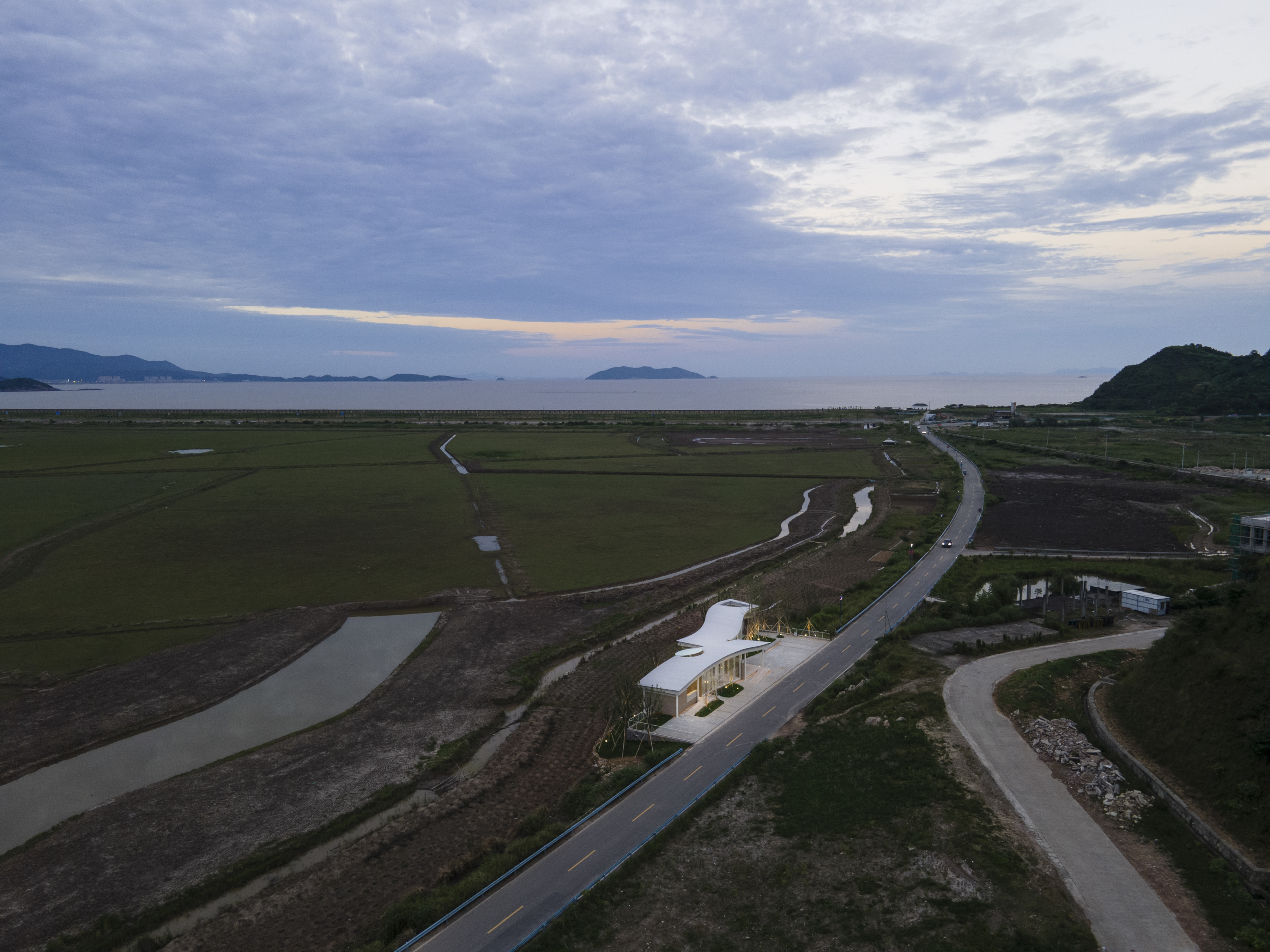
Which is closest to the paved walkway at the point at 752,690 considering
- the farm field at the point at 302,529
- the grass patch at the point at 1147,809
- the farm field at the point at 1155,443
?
the grass patch at the point at 1147,809

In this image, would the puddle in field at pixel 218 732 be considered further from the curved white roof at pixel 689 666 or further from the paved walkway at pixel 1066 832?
the paved walkway at pixel 1066 832

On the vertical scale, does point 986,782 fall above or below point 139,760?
above

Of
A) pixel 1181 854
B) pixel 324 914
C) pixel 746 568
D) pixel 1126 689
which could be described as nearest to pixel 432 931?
pixel 324 914

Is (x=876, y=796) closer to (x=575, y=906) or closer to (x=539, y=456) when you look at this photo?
(x=575, y=906)

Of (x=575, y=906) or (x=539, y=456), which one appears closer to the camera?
(x=575, y=906)

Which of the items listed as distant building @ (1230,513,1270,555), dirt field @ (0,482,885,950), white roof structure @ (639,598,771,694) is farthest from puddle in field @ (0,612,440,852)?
distant building @ (1230,513,1270,555)

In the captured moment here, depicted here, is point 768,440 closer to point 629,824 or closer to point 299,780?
Answer: point 299,780

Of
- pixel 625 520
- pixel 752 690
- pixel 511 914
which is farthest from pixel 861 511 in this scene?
pixel 511 914
